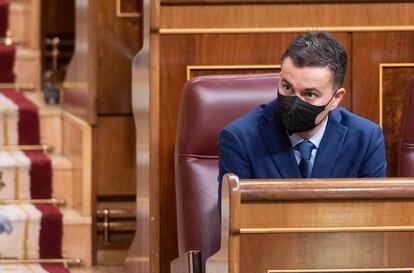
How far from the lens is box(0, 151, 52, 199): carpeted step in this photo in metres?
3.52

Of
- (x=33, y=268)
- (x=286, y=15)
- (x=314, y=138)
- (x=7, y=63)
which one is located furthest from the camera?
(x=7, y=63)

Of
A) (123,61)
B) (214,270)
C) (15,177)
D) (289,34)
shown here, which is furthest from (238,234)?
(15,177)

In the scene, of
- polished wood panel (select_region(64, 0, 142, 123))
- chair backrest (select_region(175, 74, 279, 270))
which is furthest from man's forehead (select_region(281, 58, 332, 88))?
polished wood panel (select_region(64, 0, 142, 123))

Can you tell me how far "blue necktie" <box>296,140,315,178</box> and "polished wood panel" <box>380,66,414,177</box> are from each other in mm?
551

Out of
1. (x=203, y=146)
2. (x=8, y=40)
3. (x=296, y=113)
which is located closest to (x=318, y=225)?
(x=296, y=113)

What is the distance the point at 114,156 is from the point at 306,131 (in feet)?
4.20

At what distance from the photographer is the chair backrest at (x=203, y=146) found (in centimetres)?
238

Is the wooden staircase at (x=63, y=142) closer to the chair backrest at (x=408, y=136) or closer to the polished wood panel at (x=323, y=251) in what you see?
the chair backrest at (x=408, y=136)

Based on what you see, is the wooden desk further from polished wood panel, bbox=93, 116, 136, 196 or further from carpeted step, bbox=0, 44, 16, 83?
carpeted step, bbox=0, 44, 16, 83

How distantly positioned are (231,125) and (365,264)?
482mm

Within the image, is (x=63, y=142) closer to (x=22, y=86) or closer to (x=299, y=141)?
Answer: (x=22, y=86)

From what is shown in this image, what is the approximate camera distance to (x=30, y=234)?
3363 mm

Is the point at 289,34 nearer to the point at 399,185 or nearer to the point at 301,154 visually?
the point at 301,154

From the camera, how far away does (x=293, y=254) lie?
6.05 feet
